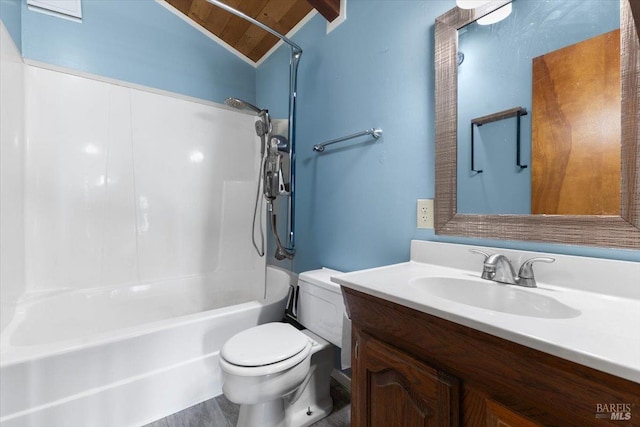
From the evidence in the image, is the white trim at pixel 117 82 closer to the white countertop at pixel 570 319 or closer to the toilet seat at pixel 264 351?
the toilet seat at pixel 264 351

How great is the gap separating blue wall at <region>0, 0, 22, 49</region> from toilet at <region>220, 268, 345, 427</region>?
2.08 meters

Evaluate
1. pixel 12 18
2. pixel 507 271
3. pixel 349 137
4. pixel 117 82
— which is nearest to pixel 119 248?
pixel 117 82

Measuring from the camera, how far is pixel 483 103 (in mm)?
1078

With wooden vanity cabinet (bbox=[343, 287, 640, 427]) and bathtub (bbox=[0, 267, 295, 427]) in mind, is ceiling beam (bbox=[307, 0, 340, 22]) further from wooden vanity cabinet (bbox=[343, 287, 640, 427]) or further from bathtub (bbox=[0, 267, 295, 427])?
bathtub (bbox=[0, 267, 295, 427])

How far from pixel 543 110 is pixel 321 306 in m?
1.24

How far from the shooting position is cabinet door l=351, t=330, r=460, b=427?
65 cm

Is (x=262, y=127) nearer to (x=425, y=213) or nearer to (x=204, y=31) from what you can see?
(x=204, y=31)

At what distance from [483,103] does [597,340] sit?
906 mm

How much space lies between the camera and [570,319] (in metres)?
0.60

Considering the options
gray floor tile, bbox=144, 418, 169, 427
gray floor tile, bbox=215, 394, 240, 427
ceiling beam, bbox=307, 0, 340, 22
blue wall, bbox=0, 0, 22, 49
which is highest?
ceiling beam, bbox=307, 0, 340, 22

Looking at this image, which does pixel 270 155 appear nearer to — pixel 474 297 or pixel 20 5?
pixel 474 297

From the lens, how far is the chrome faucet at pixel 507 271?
86cm

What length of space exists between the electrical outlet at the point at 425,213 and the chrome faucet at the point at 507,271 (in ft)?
1.06

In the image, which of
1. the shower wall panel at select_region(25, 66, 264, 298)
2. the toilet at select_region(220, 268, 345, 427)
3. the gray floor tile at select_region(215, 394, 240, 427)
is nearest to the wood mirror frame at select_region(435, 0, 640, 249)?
the toilet at select_region(220, 268, 345, 427)
